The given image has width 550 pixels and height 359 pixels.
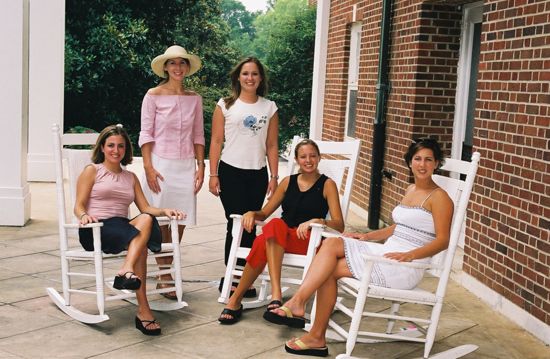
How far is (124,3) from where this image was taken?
61.5 feet

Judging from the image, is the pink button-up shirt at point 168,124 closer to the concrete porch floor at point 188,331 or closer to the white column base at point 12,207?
the concrete porch floor at point 188,331

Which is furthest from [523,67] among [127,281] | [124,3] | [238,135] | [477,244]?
[124,3]

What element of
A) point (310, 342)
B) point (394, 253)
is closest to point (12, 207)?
point (310, 342)

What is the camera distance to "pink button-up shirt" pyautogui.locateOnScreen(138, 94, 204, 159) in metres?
5.38

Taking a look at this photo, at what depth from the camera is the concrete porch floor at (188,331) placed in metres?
4.38

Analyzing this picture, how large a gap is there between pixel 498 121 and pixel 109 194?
2641 millimetres

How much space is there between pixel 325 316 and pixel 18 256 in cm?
313

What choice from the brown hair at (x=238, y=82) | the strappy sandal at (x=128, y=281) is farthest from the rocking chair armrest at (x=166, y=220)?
the brown hair at (x=238, y=82)

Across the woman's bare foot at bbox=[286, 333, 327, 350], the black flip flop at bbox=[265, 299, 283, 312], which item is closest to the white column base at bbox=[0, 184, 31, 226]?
the black flip flop at bbox=[265, 299, 283, 312]

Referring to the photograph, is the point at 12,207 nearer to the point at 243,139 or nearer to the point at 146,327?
the point at 243,139

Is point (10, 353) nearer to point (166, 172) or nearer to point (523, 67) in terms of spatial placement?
point (166, 172)

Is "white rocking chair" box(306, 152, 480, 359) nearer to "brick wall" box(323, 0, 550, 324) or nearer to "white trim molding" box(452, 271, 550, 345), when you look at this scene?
"white trim molding" box(452, 271, 550, 345)

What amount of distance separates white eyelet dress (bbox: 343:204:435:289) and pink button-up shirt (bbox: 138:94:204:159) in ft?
4.81

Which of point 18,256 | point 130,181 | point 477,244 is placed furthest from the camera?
point 18,256
